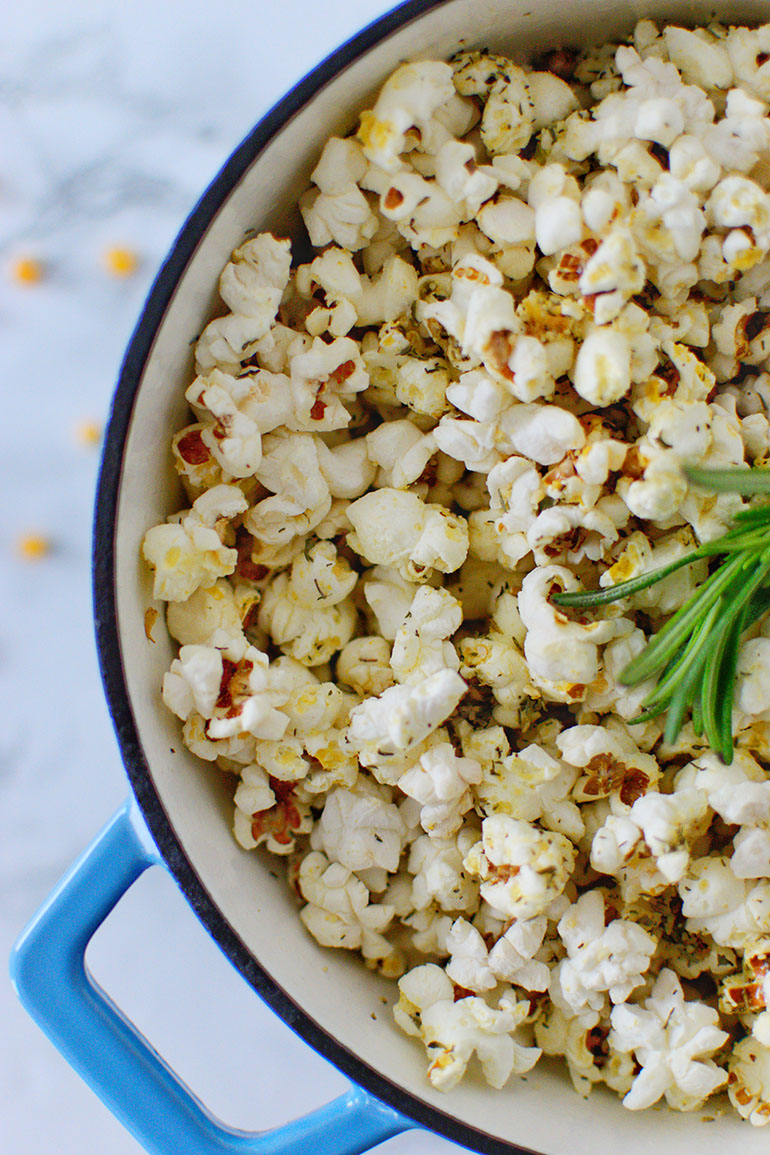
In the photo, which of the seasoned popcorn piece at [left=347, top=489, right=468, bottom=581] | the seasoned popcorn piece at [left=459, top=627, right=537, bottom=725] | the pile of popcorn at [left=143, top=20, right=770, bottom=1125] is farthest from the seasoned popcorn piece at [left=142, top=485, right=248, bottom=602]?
the seasoned popcorn piece at [left=459, top=627, right=537, bottom=725]

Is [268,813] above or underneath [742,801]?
above

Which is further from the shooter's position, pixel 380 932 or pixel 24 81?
pixel 24 81

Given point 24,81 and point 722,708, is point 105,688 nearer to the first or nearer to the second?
point 722,708

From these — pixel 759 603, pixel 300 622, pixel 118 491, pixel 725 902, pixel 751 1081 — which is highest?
pixel 118 491

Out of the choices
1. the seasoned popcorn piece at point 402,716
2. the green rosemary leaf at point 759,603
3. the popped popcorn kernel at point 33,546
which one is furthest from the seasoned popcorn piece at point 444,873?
the popped popcorn kernel at point 33,546

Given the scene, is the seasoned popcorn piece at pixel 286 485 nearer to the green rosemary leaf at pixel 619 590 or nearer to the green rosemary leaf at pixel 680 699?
the green rosemary leaf at pixel 619 590

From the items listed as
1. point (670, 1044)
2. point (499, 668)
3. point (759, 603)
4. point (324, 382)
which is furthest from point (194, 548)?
point (670, 1044)

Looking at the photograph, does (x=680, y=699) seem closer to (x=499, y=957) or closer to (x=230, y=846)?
(x=499, y=957)

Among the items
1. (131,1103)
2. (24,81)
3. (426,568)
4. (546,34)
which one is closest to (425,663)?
(426,568)
